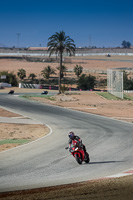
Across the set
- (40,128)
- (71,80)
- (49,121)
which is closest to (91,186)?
(40,128)

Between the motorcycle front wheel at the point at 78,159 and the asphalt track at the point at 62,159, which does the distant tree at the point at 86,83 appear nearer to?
the asphalt track at the point at 62,159

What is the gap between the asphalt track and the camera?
15.9 m

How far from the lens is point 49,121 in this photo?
3712 centimetres

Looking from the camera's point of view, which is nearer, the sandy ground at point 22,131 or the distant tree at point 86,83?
the sandy ground at point 22,131

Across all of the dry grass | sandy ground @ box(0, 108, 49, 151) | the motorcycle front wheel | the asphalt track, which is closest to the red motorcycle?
the motorcycle front wheel

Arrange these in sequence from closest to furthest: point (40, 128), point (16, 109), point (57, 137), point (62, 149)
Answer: point (62, 149), point (57, 137), point (40, 128), point (16, 109)

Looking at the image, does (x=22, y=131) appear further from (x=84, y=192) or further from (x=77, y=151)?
(x=84, y=192)

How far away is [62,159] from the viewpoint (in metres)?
19.7

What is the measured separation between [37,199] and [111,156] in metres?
8.66

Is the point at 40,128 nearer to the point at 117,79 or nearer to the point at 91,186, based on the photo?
the point at 91,186

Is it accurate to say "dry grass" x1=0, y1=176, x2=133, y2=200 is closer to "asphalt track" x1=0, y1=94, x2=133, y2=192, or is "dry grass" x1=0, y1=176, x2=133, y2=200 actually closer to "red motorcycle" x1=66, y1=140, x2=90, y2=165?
"asphalt track" x1=0, y1=94, x2=133, y2=192

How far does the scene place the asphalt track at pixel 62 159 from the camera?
15.9m

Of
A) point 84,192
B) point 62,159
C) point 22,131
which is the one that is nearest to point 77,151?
point 62,159

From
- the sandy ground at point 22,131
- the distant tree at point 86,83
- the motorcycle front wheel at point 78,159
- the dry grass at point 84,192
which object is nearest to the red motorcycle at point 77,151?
the motorcycle front wheel at point 78,159
